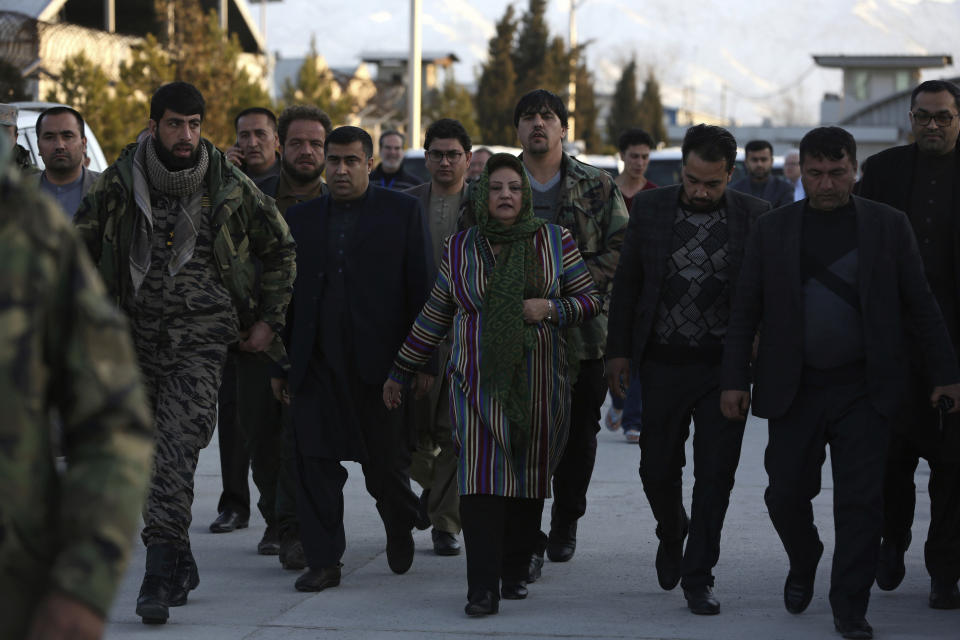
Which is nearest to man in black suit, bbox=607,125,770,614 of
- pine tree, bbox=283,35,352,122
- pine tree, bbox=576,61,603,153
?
pine tree, bbox=283,35,352,122

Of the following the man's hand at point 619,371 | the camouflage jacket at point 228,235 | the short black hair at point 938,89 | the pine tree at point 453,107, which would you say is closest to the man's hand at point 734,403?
the man's hand at point 619,371

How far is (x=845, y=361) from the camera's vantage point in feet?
19.6

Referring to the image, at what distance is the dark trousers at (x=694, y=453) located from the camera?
6355 mm

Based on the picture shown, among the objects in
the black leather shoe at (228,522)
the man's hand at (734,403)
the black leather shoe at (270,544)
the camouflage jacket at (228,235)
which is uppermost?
the camouflage jacket at (228,235)

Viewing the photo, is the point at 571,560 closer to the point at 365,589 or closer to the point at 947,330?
the point at 365,589

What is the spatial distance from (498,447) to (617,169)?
1740 cm

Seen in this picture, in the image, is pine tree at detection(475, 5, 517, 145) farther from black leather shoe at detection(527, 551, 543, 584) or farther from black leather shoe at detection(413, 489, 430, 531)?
black leather shoe at detection(527, 551, 543, 584)

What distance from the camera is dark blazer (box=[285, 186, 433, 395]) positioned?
696 cm

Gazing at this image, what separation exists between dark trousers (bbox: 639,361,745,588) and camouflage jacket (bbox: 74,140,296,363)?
1.58 metres

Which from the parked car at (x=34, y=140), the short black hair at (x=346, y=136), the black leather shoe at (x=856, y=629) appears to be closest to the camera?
the black leather shoe at (x=856, y=629)

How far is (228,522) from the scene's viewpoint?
8.32 m

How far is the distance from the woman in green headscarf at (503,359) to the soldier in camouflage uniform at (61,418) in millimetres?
3711

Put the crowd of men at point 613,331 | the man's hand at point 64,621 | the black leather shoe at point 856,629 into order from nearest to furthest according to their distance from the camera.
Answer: the man's hand at point 64,621 < the black leather shoe at point 856,629 < the crowd of men at point 613,331

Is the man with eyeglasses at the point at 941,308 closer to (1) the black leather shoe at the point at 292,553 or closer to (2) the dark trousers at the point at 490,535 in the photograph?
(2) the dark trousers at the point at 490,535
